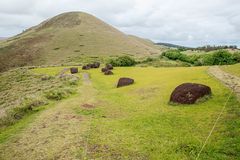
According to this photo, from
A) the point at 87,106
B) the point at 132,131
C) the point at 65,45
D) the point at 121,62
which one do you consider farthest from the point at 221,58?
the point at 65,45

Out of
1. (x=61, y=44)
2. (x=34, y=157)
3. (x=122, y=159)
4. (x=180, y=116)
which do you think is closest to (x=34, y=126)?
(x=34, y=157)

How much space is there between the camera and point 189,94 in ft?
88.0

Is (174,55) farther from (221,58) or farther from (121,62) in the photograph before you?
(221,58)

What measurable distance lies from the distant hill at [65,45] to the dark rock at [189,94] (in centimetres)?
9818

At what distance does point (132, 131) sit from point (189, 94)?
28.1 ft

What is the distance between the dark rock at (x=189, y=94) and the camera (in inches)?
1043

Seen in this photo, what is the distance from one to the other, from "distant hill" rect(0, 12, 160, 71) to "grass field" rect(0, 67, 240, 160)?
319ft

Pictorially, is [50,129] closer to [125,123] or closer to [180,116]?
[125,123]

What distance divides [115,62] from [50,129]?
57169mm

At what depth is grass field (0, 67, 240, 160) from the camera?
17.0 meters

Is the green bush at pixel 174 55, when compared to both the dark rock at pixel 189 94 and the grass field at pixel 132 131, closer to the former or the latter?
the grass field at pixel 132 131

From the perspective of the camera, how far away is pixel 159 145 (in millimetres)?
17812

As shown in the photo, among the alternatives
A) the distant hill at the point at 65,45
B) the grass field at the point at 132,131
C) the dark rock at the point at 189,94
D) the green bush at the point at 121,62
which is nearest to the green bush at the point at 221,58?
the green bush at the point at 121,62

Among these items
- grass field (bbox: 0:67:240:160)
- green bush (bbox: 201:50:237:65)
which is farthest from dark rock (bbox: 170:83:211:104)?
green bush (bbox: 201:50:237:65)
